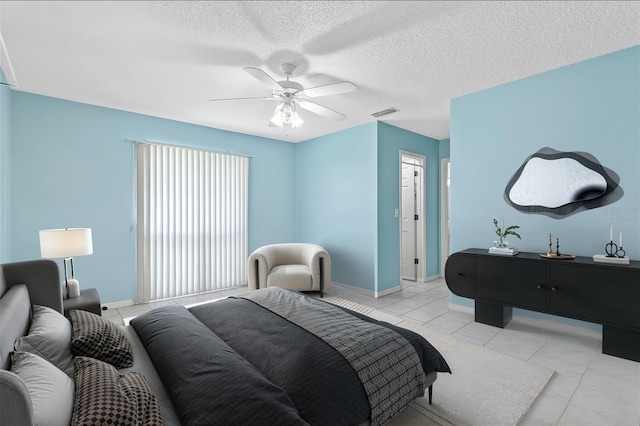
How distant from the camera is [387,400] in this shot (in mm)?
1566

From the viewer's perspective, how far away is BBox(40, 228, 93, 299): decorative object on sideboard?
2.68 metres

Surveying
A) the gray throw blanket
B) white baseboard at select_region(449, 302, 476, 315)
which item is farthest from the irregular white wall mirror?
the gray throw blanket

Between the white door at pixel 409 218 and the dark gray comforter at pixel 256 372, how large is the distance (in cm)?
389

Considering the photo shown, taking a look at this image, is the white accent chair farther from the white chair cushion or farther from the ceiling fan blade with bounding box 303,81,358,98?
the ceiling fan blade with bounding box 303,81,358,98

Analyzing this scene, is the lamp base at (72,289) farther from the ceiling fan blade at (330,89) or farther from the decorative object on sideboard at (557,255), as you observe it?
the decorative object on sideboard at (557,255)

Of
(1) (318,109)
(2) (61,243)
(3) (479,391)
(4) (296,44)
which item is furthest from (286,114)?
(3) (479,391)

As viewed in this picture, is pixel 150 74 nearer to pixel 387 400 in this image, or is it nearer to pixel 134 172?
pixel 134 172

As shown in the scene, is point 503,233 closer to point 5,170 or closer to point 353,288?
point 353,288

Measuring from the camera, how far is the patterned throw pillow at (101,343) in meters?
1.62

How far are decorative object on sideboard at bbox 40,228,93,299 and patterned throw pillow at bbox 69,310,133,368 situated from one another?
1232 mm

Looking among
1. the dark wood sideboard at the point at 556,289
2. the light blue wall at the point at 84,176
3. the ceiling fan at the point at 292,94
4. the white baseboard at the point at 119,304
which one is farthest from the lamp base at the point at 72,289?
the dark wood sideboard at the point at 556,289

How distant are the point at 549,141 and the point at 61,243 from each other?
4759 mm

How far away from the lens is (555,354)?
8.80 feet

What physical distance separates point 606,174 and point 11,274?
4.83 meters
